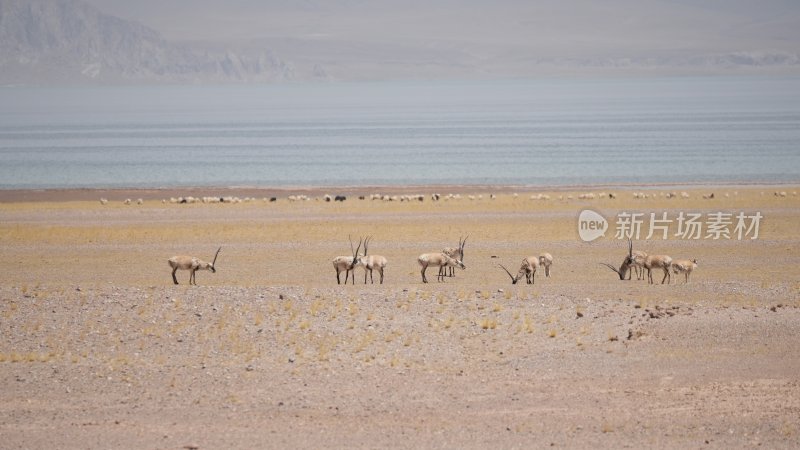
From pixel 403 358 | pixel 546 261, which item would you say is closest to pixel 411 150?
pixel 546 261

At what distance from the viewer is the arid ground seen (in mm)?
16328

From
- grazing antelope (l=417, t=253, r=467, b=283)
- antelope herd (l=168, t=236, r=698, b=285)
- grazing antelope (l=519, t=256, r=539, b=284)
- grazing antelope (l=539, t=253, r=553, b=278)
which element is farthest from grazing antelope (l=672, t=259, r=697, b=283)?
grazing antelope (l=417, t=253, r=467, b=283)

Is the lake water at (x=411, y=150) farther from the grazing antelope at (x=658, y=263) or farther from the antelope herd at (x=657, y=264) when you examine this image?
the grazing antelope at (x=658, y=263)

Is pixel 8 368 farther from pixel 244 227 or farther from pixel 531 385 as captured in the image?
pixel 244 227

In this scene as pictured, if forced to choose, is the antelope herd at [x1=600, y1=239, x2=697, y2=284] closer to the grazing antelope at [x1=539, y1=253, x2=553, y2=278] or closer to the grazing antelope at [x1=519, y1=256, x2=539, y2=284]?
the grazing antelope at [x1=539, y1=253, x2=553, y2=278]

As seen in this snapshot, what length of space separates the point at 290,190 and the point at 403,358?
147ft

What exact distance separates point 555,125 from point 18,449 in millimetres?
139465

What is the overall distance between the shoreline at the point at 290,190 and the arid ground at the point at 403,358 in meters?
27.9

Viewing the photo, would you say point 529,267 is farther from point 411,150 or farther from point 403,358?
point 411,150

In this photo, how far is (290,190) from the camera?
211ft

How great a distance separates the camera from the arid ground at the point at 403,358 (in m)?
16.3

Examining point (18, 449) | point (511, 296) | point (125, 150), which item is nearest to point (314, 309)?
point (511, 296)

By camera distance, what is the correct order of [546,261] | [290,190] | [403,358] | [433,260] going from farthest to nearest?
[290,190], [546,261], [433,260], [403,358]

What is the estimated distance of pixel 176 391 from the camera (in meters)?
18.1
